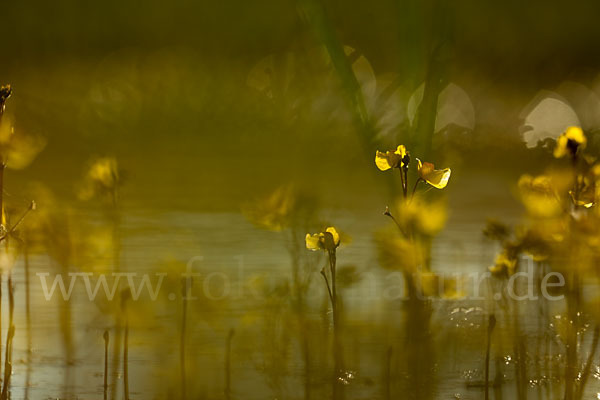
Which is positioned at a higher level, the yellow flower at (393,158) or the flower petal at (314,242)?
the yellow flower at (393,158)

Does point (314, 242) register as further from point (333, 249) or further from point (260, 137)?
point (260, 137)

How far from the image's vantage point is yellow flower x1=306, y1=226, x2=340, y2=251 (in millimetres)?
1292

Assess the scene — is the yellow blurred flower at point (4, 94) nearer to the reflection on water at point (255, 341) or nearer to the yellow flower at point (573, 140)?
the reflection on water at point (255, 341)

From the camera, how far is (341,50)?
181 centimetres

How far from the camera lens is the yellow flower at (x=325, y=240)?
4.24ft

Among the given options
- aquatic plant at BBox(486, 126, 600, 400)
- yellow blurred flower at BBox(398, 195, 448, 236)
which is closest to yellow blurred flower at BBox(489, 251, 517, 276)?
aquatic plant at BBox(486, 126, 600, 400)

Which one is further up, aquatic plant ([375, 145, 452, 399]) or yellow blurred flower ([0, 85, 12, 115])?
yellow blurred flower ([0, 85, 12, 115])

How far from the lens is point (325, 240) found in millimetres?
1296

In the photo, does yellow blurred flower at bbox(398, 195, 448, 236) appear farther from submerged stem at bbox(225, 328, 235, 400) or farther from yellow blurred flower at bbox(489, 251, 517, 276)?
submerged stem at bbox(225, 328, 235, 400)

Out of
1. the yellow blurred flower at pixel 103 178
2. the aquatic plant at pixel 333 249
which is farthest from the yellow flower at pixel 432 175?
the yellow blurred flower at pixel 103 178

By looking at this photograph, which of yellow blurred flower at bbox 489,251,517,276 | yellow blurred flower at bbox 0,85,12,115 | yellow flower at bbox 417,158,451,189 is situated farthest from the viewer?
yellow blurred flower at bbox 489,251,517,276

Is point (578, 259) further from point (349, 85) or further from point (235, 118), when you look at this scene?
point (235, 118)

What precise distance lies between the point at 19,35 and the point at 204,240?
3.54 meters

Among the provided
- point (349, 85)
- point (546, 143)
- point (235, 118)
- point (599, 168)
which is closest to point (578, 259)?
point (599, 168)
